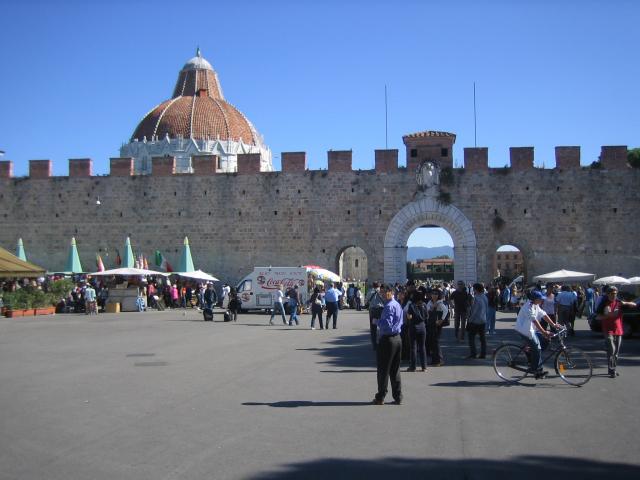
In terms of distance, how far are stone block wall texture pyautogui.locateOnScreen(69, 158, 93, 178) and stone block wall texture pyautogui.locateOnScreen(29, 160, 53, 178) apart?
1.04 metres

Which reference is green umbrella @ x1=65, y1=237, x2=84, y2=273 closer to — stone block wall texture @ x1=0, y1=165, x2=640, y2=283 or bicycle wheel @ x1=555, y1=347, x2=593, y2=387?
stone block wall texture @ x1=0, y1=165, x2=640, y2=283

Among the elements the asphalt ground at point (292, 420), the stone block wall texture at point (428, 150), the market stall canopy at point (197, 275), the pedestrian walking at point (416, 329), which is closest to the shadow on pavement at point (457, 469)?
the asphalt ground at point (292, 420)

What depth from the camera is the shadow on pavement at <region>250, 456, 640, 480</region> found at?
16.3ft

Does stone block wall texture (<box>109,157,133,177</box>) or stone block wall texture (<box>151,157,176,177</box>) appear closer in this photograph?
stone block wall texture (<box>151,157,176,177</box>)

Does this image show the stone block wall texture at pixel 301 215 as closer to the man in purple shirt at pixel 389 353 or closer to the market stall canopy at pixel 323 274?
the market stall canopy at pixel 323 274

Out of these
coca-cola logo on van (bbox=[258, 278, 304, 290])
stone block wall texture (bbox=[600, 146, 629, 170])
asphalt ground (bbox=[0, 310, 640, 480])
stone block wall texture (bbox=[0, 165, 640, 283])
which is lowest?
asphalt ground (bbox=[0, 310, 640, 480])

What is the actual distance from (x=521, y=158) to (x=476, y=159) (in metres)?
1.77

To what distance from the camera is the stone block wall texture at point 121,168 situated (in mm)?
30375

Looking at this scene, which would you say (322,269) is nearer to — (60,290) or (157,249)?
(157,249)

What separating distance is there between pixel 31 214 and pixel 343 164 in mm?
14245

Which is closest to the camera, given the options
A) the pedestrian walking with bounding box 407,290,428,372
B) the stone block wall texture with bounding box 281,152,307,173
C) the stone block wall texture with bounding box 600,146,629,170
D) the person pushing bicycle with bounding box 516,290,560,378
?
the person pushing bicycle with bounding box 516,290,560,378

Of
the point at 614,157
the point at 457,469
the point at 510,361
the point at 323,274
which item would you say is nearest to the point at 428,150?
the point at 323,274

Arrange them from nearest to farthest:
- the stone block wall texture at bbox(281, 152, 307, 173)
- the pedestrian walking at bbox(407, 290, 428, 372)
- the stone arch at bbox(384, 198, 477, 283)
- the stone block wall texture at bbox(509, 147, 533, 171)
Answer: the pedestrian walking at bbox(407, 290, 428, 372)
the stone block wall texture at bbox(509, 147, 533, 171)
the stone arch at bbox(384, 198, 477, 283)
the stone block wall texture at bbox(281, 152, 307, 173)

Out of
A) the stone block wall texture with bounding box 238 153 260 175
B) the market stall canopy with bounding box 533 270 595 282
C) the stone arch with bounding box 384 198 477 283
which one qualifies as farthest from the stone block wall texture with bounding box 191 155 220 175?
the market stall canopy with bounding box 533 270 595 282
